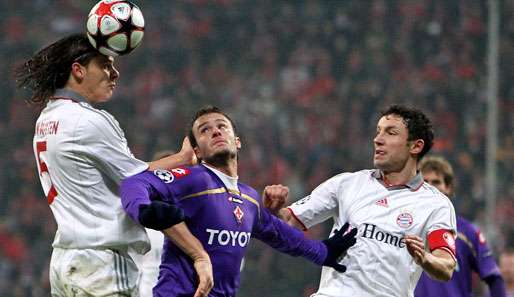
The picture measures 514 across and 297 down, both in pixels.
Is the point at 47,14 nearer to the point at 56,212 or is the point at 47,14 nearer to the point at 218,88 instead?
the point at 218,88

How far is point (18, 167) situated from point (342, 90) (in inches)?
127

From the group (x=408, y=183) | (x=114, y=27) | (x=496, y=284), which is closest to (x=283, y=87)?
(x=496, y=284)

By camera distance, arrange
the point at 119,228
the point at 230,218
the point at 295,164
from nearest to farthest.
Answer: the point at 119,228 < the point at 230,218 < the point at 295,164

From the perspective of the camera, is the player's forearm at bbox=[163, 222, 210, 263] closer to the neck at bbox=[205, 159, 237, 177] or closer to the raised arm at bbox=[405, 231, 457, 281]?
the neck at bbox=[205, 159, 237, 177]

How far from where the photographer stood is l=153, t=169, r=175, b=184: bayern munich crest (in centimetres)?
449

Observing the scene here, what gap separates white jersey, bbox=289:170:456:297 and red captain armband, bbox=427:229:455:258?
0.12ft

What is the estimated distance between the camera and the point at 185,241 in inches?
172

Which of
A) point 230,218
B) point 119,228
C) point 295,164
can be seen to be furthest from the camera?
point 295,164

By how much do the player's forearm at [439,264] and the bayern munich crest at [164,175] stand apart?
3.94ft

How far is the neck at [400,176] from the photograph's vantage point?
525 cm

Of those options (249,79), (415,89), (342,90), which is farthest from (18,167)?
(415,89)

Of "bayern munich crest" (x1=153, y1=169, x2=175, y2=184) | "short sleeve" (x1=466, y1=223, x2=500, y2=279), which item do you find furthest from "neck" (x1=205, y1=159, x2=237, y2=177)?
"short sleeve" (x1=466, y1=223, x2=500, y2=279)

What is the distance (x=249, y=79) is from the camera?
32.9ft

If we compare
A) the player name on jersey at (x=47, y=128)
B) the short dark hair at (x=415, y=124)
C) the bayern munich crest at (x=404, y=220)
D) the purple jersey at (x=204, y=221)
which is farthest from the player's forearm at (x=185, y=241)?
the short dark hair at (x=415, y=124)
